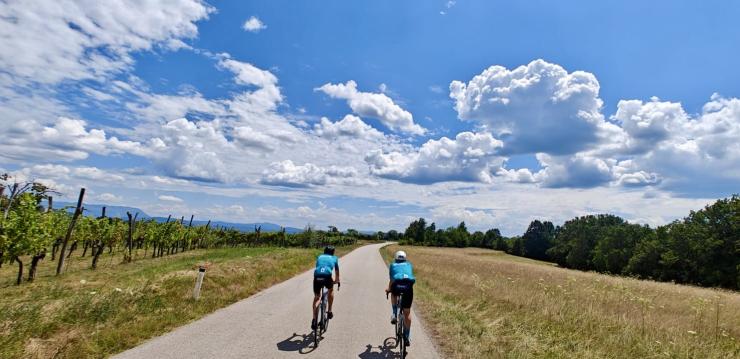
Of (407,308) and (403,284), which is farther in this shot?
(403,284)

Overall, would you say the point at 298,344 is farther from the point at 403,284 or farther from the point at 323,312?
the point at 403,284

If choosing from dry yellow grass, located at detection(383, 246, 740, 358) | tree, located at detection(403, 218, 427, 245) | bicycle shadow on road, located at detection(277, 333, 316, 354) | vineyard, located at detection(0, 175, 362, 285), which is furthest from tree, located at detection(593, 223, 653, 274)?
tree, located at detection(403, 218, 427, 245)

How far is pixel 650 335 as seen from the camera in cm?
939

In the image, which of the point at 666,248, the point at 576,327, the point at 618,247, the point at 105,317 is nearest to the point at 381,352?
the point at 576,327

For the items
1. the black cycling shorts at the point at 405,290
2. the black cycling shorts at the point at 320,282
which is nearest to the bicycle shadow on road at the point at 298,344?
the black cycling shorts at the point at 320,282

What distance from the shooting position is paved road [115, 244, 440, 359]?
7336 millimetres

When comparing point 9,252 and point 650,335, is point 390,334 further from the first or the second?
point 9,252

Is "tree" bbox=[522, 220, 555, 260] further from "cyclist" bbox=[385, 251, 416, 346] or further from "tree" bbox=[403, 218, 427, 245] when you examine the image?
"cyclist" bbox=[385, 251, 416, 346]

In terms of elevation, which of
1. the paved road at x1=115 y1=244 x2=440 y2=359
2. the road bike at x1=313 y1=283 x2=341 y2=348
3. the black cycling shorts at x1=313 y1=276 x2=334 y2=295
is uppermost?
the black cycling shorts at x1=313 y1=276 x2=334 y2=295

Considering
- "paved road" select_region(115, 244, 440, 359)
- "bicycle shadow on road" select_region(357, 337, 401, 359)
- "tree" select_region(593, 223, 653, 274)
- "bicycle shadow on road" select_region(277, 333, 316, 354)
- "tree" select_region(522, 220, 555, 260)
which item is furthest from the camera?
"tree" select_region(522, 220, 555, 260)

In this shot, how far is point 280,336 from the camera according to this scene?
28.7 ft

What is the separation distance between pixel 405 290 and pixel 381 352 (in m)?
1.33

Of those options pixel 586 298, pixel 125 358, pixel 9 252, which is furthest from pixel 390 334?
pixel 9 252

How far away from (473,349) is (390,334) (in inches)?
87.1
